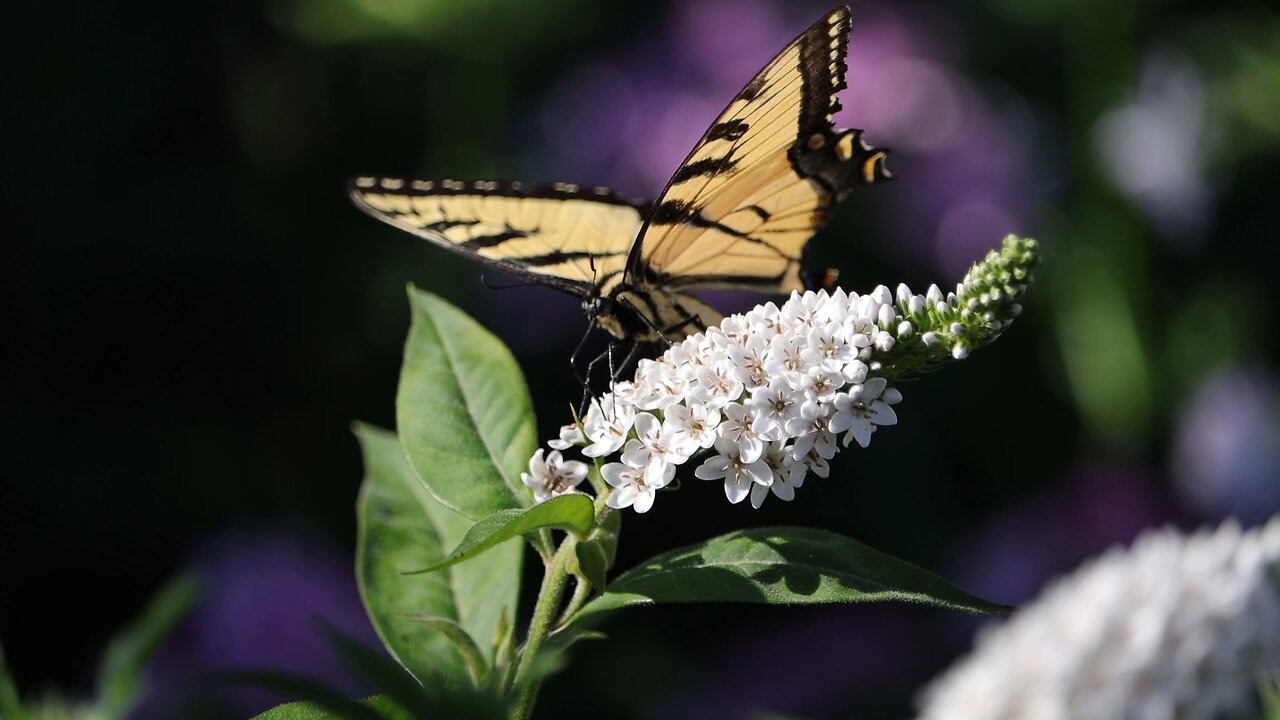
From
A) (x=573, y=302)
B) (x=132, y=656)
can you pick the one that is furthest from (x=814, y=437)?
(x=573, y=302)

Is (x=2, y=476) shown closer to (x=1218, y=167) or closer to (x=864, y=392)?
(x=864, y=392)

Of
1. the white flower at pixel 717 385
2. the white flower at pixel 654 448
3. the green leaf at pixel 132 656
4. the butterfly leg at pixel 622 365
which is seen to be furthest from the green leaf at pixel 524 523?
the green leaf at pixel 132 656

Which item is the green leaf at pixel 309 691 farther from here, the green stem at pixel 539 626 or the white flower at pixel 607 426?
the white flower at pixel 607 426

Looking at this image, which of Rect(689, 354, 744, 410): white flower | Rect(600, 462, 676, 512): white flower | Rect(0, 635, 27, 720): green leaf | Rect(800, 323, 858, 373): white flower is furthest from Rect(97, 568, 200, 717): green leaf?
Rect(800, 323, 858, 373): white flower

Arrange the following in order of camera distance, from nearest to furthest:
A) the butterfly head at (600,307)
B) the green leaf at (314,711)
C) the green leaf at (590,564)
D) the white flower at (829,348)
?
the green leaf at (314,711)
the green leaf at (590,564)
the white flower at (829,348)
the butterfly head at (600,307)

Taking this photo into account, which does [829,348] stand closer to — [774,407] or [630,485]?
[774,407]

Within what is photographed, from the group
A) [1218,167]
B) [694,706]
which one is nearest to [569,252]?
[694,706]
